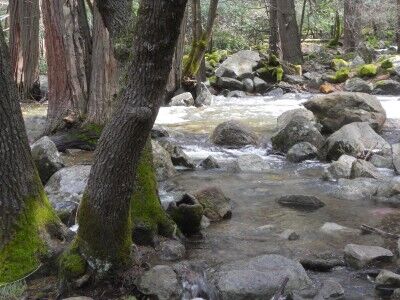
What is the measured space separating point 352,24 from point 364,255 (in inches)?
767

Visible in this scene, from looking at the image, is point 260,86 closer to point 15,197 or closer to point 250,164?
point 250,164

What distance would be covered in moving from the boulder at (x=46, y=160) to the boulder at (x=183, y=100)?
7.10 metres

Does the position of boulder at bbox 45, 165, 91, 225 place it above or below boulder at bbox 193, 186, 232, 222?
above

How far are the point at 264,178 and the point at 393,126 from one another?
4121 millimetres

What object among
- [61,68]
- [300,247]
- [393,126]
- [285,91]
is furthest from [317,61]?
[300,247]

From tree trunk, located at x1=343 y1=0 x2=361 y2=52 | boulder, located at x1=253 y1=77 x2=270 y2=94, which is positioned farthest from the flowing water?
tree trunk, located at x1=343 y1=0 x2=361 y2=52

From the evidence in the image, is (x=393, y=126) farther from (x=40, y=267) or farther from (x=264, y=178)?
(x=40, y=267)

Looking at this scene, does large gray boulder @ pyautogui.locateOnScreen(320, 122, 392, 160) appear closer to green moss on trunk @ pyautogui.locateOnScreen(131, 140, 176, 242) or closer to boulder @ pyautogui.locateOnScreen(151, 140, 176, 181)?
boulder @ pyautogui.locateOnScreen(151, 140, 176, 181)

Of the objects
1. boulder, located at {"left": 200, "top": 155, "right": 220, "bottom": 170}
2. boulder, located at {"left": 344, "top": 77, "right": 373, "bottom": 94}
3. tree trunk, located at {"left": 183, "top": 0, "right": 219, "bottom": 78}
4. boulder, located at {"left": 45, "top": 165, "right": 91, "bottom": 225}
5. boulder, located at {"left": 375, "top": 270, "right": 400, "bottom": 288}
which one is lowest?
boulder, located at {"left": 200, "top": 155, "right": 220, "bottom": 170}

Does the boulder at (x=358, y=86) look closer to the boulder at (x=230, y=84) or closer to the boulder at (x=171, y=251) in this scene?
the boulder at (x=230, y=84)

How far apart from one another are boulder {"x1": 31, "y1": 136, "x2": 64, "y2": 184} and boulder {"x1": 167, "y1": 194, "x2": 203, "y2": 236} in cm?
201

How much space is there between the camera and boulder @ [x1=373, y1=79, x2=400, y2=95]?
14.6 meters

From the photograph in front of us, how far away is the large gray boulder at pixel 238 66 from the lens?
54.3ft

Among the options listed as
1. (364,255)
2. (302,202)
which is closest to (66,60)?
(302,202)
